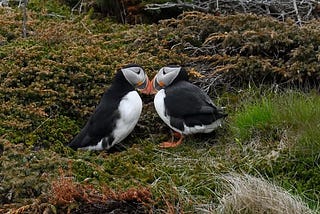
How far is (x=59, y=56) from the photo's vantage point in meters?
6.66

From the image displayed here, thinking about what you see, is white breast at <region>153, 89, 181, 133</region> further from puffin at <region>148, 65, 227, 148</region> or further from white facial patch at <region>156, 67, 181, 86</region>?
white facial patch at <region>156, 67, 181, 86</region>

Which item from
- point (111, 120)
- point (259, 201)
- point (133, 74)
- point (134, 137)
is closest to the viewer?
point (259, 201)

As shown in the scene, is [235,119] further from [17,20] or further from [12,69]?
[17,20]

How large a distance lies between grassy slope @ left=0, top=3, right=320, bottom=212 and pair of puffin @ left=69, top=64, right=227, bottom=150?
0.46 ft

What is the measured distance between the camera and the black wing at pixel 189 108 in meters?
5.53

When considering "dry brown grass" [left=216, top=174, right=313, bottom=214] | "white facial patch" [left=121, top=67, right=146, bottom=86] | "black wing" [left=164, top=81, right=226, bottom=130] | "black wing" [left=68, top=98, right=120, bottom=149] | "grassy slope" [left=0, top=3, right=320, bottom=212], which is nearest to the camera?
"dry brown grass" [left=216, top=174, right=313, bottom=214]

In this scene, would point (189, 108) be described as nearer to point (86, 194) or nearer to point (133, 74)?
point (133, 74)

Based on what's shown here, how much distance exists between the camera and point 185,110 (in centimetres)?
559

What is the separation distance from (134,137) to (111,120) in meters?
0.43

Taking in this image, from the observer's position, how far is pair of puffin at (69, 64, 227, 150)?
18.3 ft

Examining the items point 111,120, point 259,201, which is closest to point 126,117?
point 111,120

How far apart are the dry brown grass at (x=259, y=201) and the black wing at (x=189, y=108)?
108cm

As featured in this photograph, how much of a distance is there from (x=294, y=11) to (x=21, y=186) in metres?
4.48

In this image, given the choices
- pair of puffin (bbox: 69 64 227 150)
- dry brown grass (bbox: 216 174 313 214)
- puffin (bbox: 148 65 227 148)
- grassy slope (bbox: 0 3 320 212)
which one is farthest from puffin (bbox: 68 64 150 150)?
dry brown grass (bbox: 216 174 313 214)
